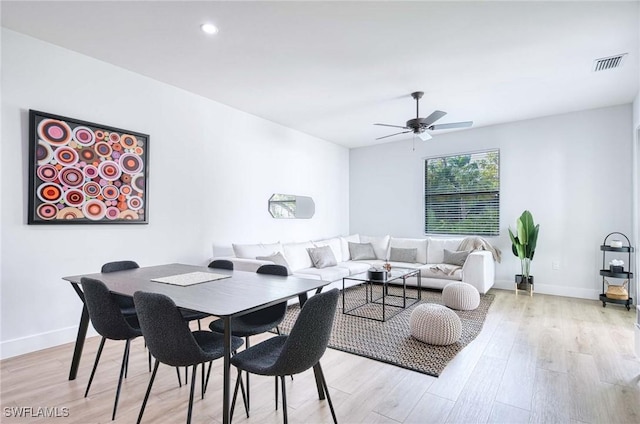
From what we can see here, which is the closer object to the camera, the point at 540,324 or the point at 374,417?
the point at 374,417

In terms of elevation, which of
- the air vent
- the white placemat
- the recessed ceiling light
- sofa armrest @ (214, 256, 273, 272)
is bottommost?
sofa armrest @ (214, 256, 273, 272)

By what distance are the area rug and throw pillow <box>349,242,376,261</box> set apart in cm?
191

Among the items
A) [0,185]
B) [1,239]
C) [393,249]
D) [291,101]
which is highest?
[291,101]

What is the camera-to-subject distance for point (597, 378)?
2.33 m

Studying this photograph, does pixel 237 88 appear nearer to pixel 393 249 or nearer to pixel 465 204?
pixel 393 249

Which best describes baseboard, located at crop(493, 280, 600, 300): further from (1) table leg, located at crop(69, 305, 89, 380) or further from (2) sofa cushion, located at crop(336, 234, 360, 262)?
(1) table leg, located at crop(69, 305, 89, 380)

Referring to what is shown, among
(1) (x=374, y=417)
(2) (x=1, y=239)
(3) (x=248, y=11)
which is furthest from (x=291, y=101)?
(1) (x=374, y=417)

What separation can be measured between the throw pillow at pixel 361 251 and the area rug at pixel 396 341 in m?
1.91

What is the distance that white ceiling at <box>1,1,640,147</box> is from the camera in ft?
7.93

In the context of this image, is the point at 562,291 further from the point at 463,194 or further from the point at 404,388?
the point at 404,388

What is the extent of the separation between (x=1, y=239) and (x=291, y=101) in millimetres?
3245

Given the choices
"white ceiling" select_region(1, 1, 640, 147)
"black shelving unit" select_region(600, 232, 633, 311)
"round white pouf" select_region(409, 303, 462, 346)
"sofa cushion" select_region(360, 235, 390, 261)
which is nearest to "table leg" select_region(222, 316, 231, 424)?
"round white pouf" select_region(409, 303, 462, 346)

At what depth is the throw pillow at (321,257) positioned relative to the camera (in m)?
4.88

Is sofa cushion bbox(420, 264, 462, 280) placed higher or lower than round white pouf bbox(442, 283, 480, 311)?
higher
